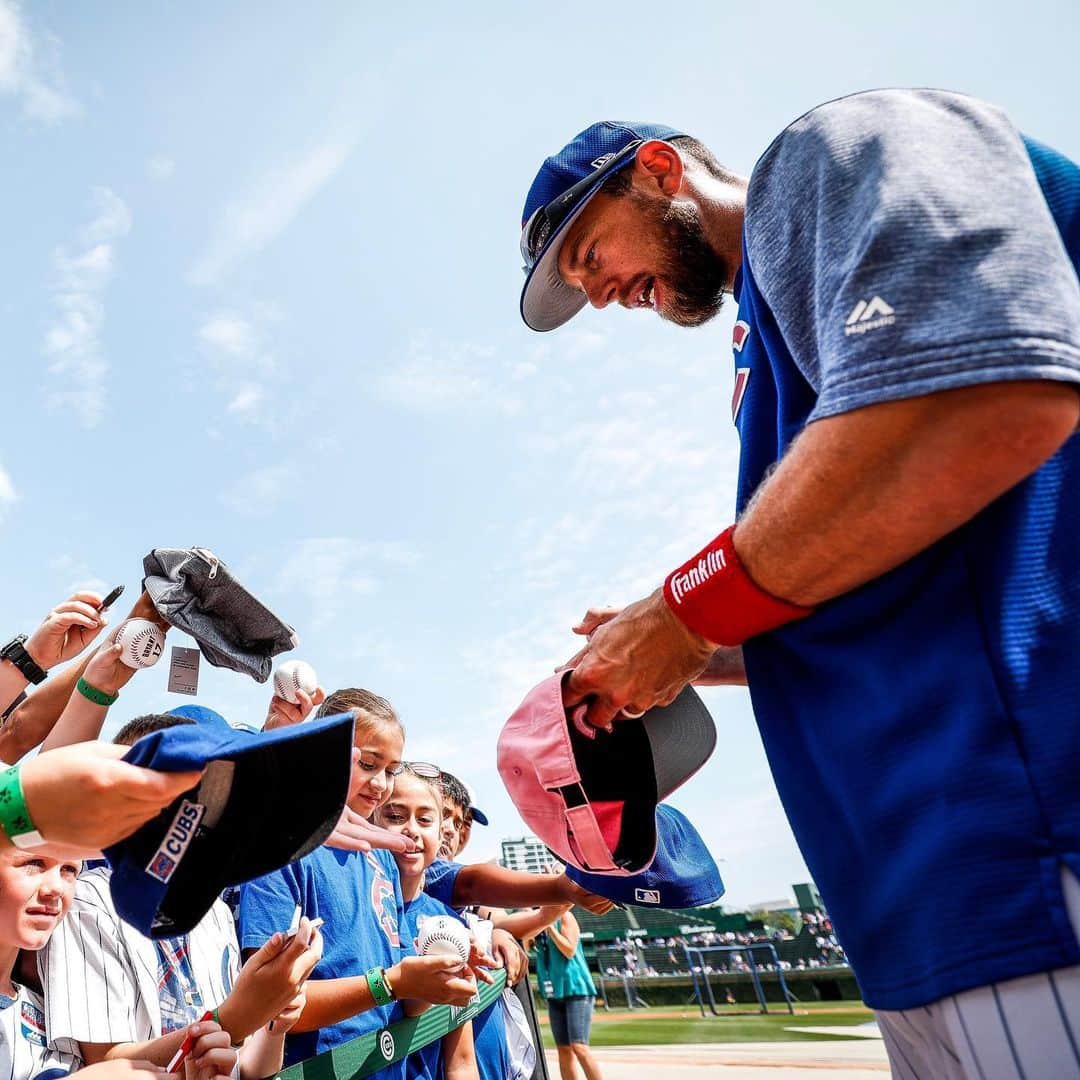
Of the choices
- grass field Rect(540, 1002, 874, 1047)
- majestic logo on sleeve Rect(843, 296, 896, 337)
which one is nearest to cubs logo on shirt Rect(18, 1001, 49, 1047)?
majestic logo on sleeve Rect(843, 296, 896, 337)

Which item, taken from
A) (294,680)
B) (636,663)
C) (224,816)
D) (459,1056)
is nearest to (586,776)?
(636,663)

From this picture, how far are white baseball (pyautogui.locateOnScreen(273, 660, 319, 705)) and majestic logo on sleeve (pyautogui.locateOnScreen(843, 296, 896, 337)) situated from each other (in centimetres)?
300

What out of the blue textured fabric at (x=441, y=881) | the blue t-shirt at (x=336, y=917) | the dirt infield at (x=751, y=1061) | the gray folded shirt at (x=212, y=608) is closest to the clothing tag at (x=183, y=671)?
the gray folded shirt at (x=212, y=608)

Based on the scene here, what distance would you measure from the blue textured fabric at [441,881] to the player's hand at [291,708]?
1346mm

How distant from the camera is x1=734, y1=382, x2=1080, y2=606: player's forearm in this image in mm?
895

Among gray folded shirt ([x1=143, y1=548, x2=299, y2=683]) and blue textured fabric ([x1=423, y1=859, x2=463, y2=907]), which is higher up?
gray folded shirt ([x1=143, y1=548, x2=299, y2=683])

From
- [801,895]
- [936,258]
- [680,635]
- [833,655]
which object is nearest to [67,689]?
[680,635]

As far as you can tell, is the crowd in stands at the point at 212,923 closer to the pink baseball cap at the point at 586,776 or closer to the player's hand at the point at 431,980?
the player's hand at the point at 431,980

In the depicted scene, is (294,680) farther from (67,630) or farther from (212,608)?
(67,630)

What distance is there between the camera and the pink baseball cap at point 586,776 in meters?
1.39

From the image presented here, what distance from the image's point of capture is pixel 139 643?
320 centimetres

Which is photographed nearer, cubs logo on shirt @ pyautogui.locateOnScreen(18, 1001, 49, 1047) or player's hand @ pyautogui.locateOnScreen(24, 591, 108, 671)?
cubs logo on shirt @ pyautogui.locateOnScreen(18, 1001, 49, 1047)

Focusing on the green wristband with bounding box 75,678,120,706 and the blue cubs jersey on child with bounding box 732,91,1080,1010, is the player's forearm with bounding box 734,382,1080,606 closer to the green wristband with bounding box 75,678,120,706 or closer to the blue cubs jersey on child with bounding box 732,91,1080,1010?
the blue cubs jersey on child with bounding box 732,91,1080,1010

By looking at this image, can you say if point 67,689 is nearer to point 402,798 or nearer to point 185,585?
point 185,585
